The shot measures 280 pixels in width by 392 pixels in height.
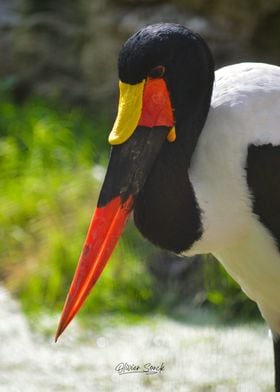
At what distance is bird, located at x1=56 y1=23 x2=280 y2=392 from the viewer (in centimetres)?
352

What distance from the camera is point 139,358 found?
16.4 ft

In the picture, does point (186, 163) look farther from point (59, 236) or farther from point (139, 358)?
point (59, 236)

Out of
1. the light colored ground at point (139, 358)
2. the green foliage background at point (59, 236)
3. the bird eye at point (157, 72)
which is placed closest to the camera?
the bird eye at point (157, 72)

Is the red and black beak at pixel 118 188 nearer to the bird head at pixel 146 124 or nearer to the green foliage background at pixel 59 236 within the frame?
the bird head at pixel 146 124

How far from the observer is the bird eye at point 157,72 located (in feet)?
11.4

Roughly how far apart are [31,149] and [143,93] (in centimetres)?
312

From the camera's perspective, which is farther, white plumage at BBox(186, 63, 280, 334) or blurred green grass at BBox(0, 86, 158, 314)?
blurred green grass at BBox(0, 86, 158, 314)

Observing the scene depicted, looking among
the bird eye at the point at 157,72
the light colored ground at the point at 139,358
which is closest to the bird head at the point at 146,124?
the bird eye at the point at 157,72

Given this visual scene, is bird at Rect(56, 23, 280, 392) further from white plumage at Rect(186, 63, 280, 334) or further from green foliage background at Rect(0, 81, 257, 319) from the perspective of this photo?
green foliage background at Rect(0, 81, 257, 319)

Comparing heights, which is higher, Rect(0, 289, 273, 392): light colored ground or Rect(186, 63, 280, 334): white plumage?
Rect(186, 63, 280, 334): white plumage

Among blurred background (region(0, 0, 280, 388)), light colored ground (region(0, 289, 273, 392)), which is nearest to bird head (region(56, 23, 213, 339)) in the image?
light colored ground (region(0, 289, 273, 392))

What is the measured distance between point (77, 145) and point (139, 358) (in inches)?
81.2

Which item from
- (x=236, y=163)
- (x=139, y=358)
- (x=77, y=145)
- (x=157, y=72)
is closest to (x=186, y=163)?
(x=236, y=163)

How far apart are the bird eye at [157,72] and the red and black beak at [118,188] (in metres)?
0.04
